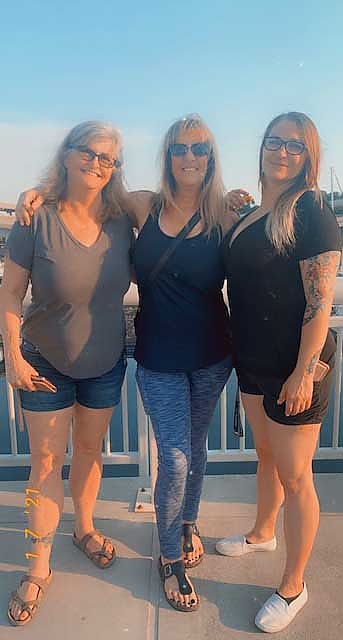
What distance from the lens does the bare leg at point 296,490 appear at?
1671 mm

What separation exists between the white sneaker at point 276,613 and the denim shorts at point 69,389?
0.98 meters

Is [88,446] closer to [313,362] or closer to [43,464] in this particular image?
[43,464]

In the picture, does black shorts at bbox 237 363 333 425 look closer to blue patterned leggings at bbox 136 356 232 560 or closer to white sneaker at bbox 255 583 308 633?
blue patterned leggings at bbox 136 356 232 560

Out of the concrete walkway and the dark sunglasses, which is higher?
the dark sunglasses

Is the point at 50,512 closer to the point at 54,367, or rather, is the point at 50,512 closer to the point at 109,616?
the point at 109,616

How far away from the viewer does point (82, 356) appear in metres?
1.81

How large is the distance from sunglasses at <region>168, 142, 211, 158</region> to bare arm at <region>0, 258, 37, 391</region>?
74cm

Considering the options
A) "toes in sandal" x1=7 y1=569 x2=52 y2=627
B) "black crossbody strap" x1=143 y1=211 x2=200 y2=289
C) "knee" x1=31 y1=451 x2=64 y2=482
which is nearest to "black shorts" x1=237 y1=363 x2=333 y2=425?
"black crossbody strap" x1=143 y1=211 x2=200 y2=289

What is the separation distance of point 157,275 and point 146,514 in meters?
1.42

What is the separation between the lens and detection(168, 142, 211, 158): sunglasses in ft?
5.88

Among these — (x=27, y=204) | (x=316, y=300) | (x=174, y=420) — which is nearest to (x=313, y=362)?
(x=316, y=300)

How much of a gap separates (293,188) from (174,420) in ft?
3.21

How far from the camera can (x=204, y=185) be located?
187 cm

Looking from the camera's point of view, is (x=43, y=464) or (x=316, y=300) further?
(x=43, y=464)
